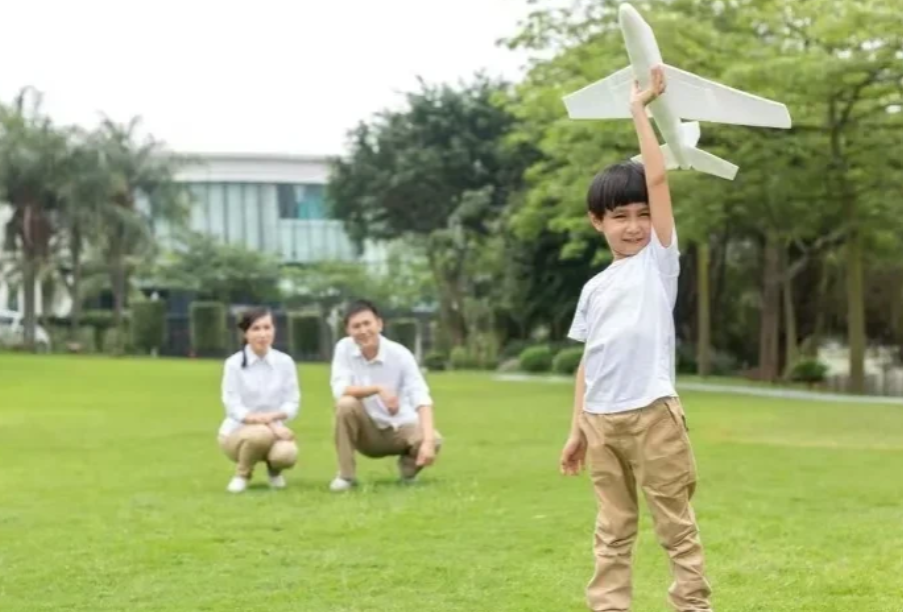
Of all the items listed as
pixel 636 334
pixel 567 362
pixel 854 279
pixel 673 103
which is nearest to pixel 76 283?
pixel 567 362

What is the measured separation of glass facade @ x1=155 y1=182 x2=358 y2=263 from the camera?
6806cm

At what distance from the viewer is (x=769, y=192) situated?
74.2 feet

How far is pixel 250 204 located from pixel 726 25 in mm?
49607

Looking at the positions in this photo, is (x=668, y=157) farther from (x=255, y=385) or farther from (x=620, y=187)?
(x=255, y=385)

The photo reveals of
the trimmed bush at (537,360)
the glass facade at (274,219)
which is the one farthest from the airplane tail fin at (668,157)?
the glass facade at (274,219)

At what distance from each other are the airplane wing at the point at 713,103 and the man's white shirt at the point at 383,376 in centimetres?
433

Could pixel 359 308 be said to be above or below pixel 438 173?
below

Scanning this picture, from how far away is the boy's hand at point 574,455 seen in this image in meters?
4.39

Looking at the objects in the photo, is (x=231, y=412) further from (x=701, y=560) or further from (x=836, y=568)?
(x=701, y=560)

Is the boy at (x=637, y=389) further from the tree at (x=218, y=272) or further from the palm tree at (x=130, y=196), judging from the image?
the tree at (x=218, y=272)

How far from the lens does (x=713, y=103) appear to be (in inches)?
169

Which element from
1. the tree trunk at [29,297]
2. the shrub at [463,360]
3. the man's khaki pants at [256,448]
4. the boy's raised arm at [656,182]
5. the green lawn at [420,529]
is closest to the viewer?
the boy's raised arm at [656,182]

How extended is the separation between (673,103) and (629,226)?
40cm

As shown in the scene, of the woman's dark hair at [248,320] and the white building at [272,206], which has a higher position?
the white building at [272,206]
